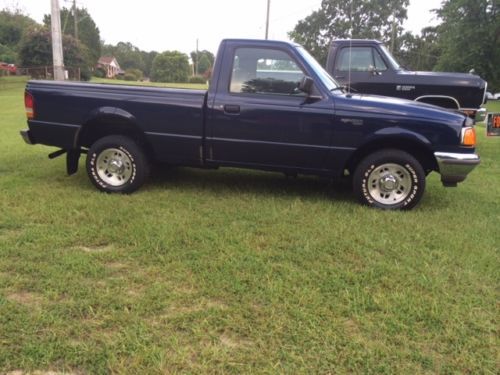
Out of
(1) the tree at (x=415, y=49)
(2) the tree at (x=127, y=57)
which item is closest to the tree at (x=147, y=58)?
(2) the tree at (x=127, y=57)

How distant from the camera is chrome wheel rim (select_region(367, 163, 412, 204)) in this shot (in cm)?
512

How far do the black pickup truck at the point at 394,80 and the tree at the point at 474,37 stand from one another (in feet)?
78.4

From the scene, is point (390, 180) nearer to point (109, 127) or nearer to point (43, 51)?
point (109, 127)

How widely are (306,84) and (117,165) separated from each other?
2396mm

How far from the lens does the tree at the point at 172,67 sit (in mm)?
74250

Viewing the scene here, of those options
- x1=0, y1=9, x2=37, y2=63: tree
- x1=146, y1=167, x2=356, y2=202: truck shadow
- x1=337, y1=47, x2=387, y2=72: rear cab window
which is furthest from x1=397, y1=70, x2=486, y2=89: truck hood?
x1=0, y1=9, x2=37, y2=63: tree

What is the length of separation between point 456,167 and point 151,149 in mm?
3392

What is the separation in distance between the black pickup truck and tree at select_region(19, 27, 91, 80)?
129ft

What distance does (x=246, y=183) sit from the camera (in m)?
6.22

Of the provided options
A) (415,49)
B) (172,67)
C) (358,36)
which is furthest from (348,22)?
(172,67)

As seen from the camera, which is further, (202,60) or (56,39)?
(202,60)

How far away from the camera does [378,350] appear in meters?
2.61

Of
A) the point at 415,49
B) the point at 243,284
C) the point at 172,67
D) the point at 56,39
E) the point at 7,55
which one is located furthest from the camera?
the point at 172,67

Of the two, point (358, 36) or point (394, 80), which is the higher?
point (358, 36)
